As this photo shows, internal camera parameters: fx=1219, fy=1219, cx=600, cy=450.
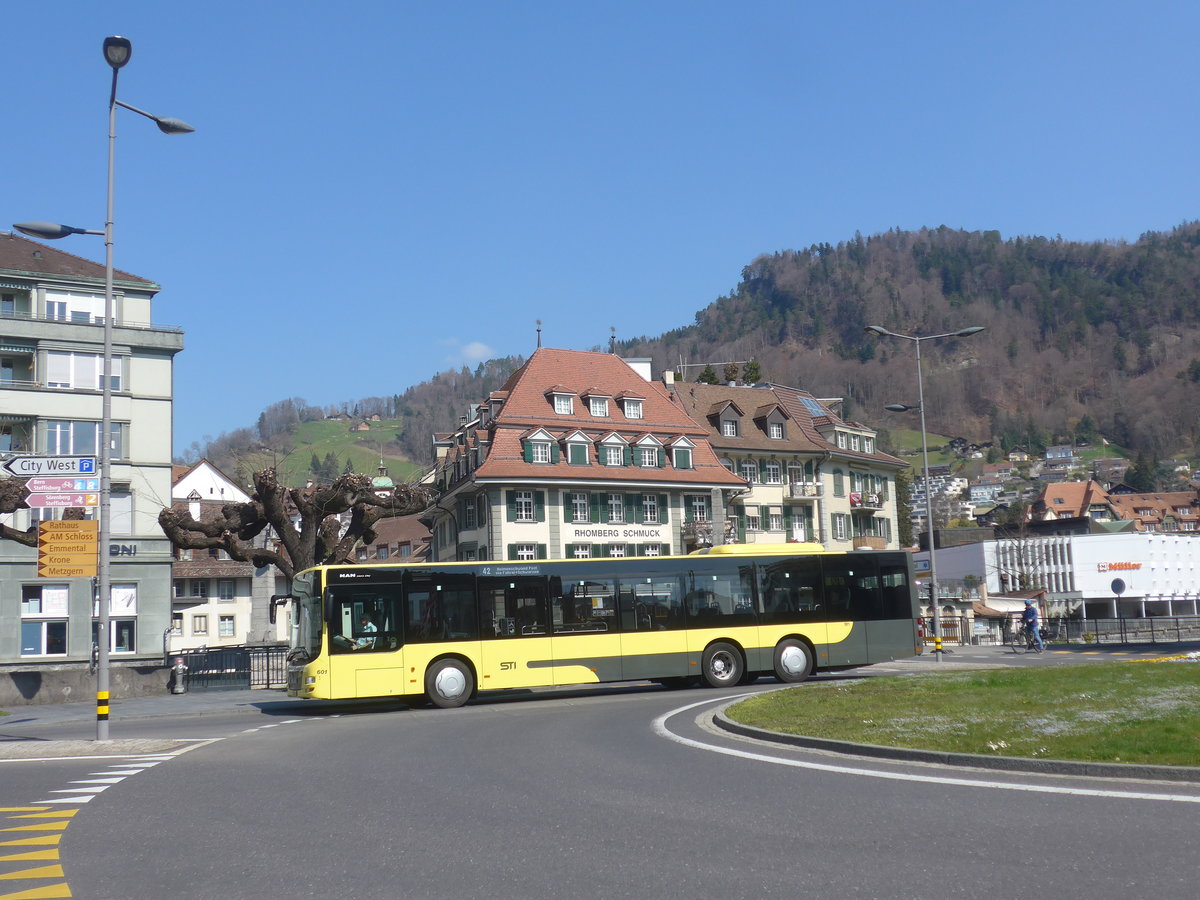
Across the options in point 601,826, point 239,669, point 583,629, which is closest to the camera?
point 601,826

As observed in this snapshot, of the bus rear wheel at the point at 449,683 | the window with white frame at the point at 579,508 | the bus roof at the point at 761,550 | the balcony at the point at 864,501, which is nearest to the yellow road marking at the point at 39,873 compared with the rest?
the bus rear wheel at the point at 449,683

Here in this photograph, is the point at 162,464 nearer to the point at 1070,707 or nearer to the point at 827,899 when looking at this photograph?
the point at 1070,707

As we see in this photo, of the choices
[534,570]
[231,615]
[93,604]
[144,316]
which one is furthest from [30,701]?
[231,615]

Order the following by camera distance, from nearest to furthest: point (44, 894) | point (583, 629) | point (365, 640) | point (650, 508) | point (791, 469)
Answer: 1. point (44, 894)
2. point (365, 640)
3. point (583, 629)
4. point (650, 508)
5. point (791, 469)

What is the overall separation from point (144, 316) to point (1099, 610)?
89.8m

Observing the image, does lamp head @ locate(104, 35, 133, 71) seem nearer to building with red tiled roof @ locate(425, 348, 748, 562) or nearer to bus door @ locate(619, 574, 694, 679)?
bus door @ locate(619, 574, 694, 679)

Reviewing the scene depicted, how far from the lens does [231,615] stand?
82.9 m

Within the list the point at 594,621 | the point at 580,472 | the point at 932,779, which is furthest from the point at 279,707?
the point at 580,472

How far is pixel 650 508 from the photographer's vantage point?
→ 6047 centimetres

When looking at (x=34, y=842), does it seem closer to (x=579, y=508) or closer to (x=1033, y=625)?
(x=1033, y=625)

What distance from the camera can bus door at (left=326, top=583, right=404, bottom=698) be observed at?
2422 cm

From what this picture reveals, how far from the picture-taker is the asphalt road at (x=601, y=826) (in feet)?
24.2

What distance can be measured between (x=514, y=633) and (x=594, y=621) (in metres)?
1.83

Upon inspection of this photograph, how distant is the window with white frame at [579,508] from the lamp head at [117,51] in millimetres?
39385
